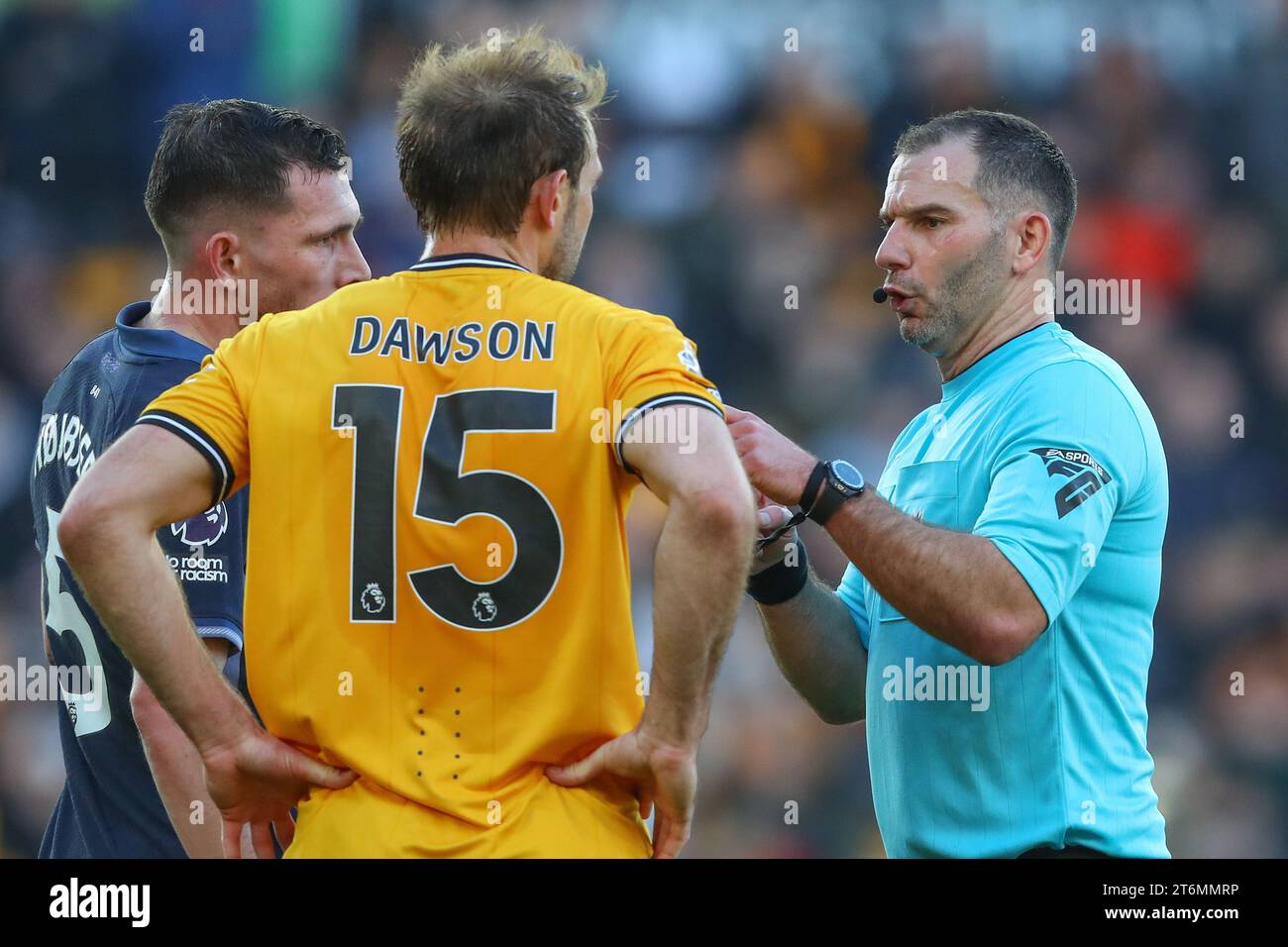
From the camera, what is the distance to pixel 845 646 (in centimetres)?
343

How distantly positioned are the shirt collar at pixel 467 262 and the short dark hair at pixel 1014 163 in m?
1.44

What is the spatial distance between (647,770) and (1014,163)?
187 cm

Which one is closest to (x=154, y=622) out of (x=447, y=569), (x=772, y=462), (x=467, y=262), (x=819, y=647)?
(x=447, y=569)

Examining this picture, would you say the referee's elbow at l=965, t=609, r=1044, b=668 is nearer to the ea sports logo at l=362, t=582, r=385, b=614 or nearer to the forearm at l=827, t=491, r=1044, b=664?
the forearm at l=827, t=491, r=1044, b=664

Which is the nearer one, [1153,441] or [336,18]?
[1153,441]

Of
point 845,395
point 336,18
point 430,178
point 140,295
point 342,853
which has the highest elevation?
point 336,18

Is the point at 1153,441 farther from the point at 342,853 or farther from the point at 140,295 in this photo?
the point at 140,295

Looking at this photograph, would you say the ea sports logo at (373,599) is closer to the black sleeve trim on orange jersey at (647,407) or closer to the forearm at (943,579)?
the black sleeve trim on orange jersey at (647,407)

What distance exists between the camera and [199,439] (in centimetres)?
235

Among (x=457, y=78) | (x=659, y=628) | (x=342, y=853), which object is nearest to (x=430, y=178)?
(x=457, y=78)

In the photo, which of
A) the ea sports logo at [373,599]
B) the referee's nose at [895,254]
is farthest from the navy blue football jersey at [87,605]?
the referee's nose at [895,254]

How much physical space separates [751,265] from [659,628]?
5324mm

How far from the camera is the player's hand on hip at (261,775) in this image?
2385 mm

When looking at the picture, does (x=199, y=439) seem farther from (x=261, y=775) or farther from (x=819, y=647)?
(x=819, y=647)
